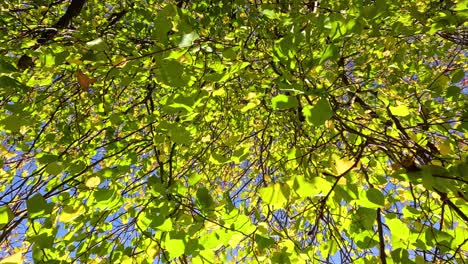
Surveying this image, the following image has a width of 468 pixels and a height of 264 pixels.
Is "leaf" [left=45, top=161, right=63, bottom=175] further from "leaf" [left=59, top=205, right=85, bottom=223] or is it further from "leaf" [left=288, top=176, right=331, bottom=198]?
"leaf" [left=288, top=176, right=331, bottom=198]

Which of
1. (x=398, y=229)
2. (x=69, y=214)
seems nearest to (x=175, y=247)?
(x=69, y=214)

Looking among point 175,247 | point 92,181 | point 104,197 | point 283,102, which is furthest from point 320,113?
point 92,181

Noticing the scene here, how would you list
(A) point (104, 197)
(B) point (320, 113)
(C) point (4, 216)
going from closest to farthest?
(B) point (320, 113) < (C) point (4, 216) < (A) point (104, 197)

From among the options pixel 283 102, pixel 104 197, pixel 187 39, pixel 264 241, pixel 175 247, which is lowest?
pixel 264 241

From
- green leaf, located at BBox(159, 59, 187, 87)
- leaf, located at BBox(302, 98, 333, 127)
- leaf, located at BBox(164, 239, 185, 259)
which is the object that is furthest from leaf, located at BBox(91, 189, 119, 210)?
leaf, located at BBox(302, 98, 333, 127)

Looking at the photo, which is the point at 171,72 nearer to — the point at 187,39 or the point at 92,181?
the point at 187,39

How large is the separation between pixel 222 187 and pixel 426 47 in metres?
2.79

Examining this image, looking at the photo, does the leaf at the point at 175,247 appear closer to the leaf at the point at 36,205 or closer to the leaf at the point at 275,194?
the leaf at the point at 275,194

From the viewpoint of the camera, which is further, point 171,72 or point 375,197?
point 171,72

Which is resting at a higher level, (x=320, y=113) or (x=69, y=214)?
(x=320, y=113)

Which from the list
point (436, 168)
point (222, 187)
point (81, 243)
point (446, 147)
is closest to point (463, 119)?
point (446, 147)

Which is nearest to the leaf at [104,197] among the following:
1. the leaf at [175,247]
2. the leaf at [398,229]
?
the leaf at [175,247]

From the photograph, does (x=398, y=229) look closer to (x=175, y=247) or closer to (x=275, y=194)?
(x=275, y=194)

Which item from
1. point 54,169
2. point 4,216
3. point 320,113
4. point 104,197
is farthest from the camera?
point 54,169
